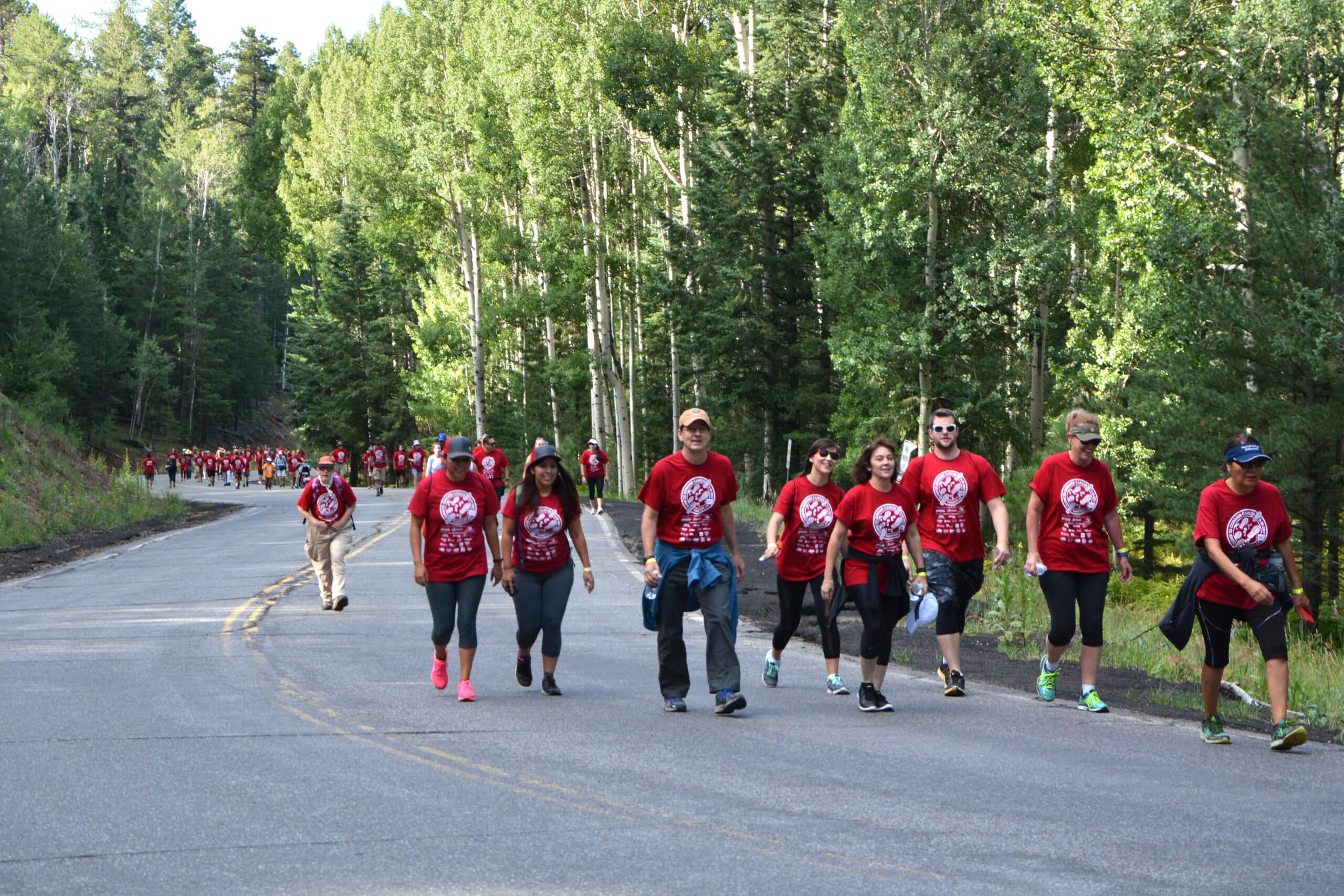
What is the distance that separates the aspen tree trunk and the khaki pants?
19677 mm

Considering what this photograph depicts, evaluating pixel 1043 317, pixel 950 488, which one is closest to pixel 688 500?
pixel 950 488

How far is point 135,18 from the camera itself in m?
112

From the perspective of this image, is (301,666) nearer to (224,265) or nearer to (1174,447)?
(1174,447)

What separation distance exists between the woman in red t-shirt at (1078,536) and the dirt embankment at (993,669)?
729 millimetres

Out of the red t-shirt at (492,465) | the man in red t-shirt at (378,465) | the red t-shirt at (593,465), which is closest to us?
the red t-shirt at (492,465)

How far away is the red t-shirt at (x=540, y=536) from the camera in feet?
33.1

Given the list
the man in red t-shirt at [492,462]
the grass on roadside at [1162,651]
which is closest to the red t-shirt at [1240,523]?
the grass on roadside at [1162,651]

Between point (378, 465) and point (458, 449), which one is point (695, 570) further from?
point (378, 465)

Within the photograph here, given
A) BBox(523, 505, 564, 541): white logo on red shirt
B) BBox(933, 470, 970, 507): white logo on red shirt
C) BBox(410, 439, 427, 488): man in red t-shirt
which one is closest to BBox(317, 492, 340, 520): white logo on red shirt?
BBox(523, 505, 564, 541): white logo on red shirt

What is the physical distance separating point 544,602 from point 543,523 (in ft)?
2.00

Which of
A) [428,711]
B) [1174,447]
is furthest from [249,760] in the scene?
[1174,447]

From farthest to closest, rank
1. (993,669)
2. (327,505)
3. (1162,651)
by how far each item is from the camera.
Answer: (327,505)
(1162,651)
(993,669)

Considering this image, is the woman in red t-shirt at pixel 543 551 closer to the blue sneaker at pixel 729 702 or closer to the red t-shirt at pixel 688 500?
the red t-shirt at pixel 688 500

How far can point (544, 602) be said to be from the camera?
1020cm
